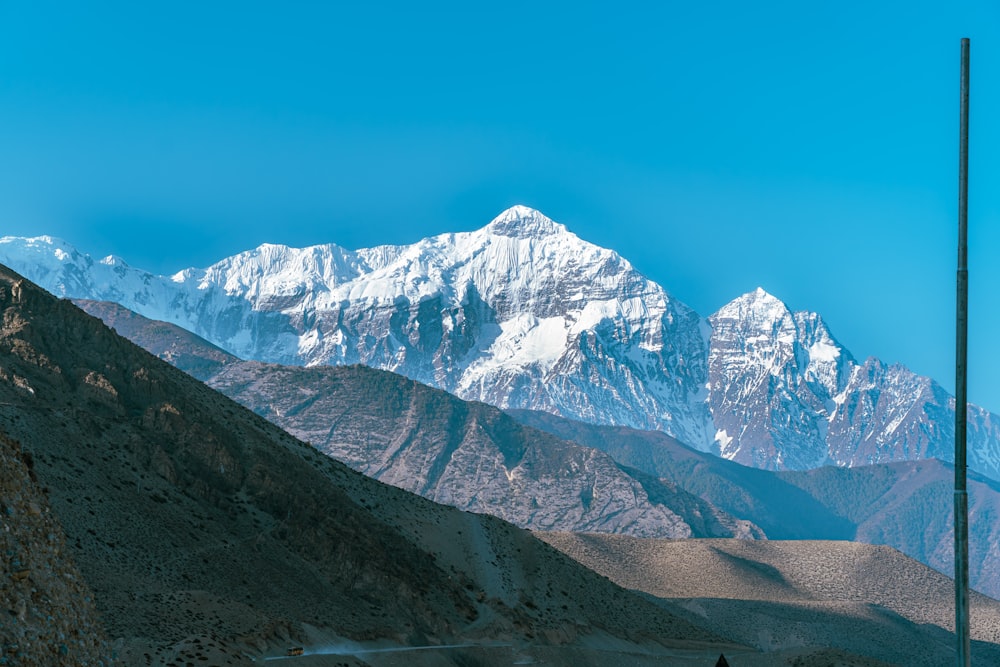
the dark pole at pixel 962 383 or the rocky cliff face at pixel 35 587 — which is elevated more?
the dark pole at pixel 962 383

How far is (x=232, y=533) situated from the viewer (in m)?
90.9

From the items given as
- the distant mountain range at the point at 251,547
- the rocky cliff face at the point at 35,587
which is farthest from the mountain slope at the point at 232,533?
the rocky cliff face at the point at 35,587

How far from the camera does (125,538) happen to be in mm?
76938

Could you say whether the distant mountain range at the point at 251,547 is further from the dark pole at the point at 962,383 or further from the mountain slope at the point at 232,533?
the dark pole at the point at 962,383

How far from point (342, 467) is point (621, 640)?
3914 cm

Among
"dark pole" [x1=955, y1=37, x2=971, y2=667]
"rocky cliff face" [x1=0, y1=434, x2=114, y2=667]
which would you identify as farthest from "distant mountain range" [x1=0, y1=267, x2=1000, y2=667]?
"dark pole" [x1=955, y1=37, x2=971, y2=667]

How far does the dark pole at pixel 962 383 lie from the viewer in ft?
78.7

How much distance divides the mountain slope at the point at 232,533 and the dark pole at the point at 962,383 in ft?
112

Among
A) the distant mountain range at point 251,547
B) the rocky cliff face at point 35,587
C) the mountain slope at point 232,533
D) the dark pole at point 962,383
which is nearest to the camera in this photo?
the dark pole at point 962,383

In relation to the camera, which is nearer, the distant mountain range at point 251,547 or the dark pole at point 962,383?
the dark pole at point 962,383

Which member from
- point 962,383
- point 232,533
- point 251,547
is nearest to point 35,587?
point 962,383

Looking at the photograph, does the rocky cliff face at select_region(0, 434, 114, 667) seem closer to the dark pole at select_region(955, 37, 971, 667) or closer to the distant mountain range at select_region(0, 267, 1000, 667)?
the distant mountain range at select_region(0, 267, 1000, 667)

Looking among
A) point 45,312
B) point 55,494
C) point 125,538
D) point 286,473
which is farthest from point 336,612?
point 45,312

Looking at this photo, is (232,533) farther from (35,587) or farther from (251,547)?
(35,587)
